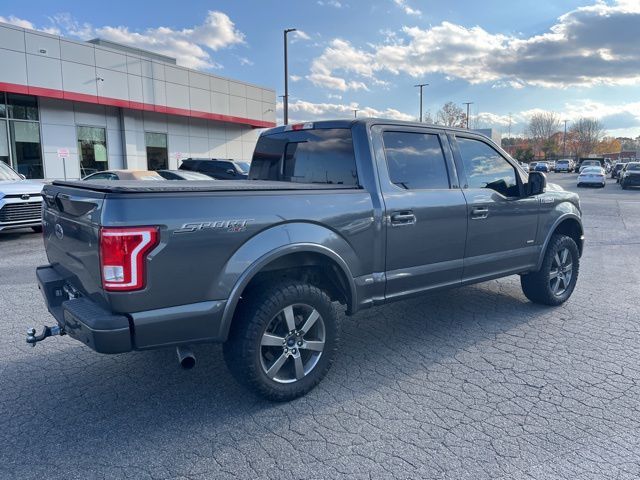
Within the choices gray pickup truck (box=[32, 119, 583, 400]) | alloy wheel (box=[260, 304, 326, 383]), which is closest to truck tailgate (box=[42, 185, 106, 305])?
gray pickup truck (box=[32, 119, 583, 400])

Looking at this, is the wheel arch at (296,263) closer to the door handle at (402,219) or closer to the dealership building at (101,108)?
the door handle at (402,219)

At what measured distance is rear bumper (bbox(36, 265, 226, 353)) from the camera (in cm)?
271

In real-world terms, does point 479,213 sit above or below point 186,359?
above

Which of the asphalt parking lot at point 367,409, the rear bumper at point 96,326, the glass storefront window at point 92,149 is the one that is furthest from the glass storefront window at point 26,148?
the rear bumper at point 96,326

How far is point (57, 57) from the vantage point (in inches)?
761

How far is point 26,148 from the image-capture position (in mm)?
19109

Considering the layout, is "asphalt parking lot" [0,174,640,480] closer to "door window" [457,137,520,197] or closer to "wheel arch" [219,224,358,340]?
"wheel arch" [219,224,358,340]

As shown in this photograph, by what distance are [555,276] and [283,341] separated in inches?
148

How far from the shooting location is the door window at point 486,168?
15.4ft

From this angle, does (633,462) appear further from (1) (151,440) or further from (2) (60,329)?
(2) (60,329)

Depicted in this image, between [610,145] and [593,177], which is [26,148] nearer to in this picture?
[593,177]

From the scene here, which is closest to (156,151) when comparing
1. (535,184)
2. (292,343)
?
Answer: (535,184)

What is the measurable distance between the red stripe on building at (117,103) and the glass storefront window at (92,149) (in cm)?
142

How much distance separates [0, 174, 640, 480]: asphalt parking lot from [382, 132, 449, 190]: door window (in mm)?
1499
